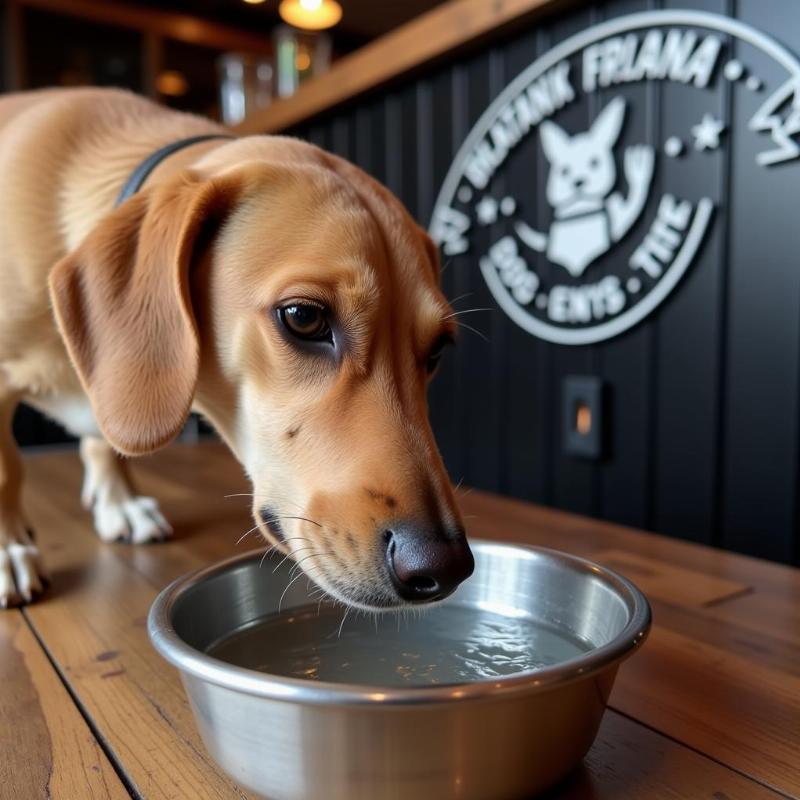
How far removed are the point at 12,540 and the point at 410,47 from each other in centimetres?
148

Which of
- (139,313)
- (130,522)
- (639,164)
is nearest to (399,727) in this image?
(139,313)

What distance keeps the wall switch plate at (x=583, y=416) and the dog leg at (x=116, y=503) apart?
0.88 meters

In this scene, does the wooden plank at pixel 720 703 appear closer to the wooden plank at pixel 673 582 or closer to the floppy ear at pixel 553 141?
the wooden plank at pixel 673 582

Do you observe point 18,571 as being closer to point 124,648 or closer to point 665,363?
point 124,648

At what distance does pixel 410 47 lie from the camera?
2.01 m

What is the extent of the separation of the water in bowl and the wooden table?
0.09 m

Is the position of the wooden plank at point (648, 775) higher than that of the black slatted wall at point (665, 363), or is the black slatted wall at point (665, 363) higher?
the black slatted wall at point (665, 363)

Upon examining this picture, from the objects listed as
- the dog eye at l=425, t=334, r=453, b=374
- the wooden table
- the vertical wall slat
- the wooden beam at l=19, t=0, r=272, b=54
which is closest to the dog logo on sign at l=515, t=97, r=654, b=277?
the vertical wall slat

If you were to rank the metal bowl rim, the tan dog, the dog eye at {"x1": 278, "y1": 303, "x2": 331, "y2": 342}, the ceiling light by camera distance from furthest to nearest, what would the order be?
the ceiling light
the dog eye at {"x1": 278, "y1": 303, "x2": 331, "y2": 342}
the tan dog
the metal bowl rim

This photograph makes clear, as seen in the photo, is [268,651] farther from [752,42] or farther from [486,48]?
[486,48]

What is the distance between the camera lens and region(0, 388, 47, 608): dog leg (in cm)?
117

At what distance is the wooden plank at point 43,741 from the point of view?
0.68m

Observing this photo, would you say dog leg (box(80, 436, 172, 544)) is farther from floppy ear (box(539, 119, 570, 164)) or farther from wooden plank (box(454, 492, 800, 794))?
floppy ear (box(539, 119, 570, 164))

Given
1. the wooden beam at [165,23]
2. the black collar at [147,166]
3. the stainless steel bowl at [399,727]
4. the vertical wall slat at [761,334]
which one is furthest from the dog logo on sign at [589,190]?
the wooden beam at [165,23]
